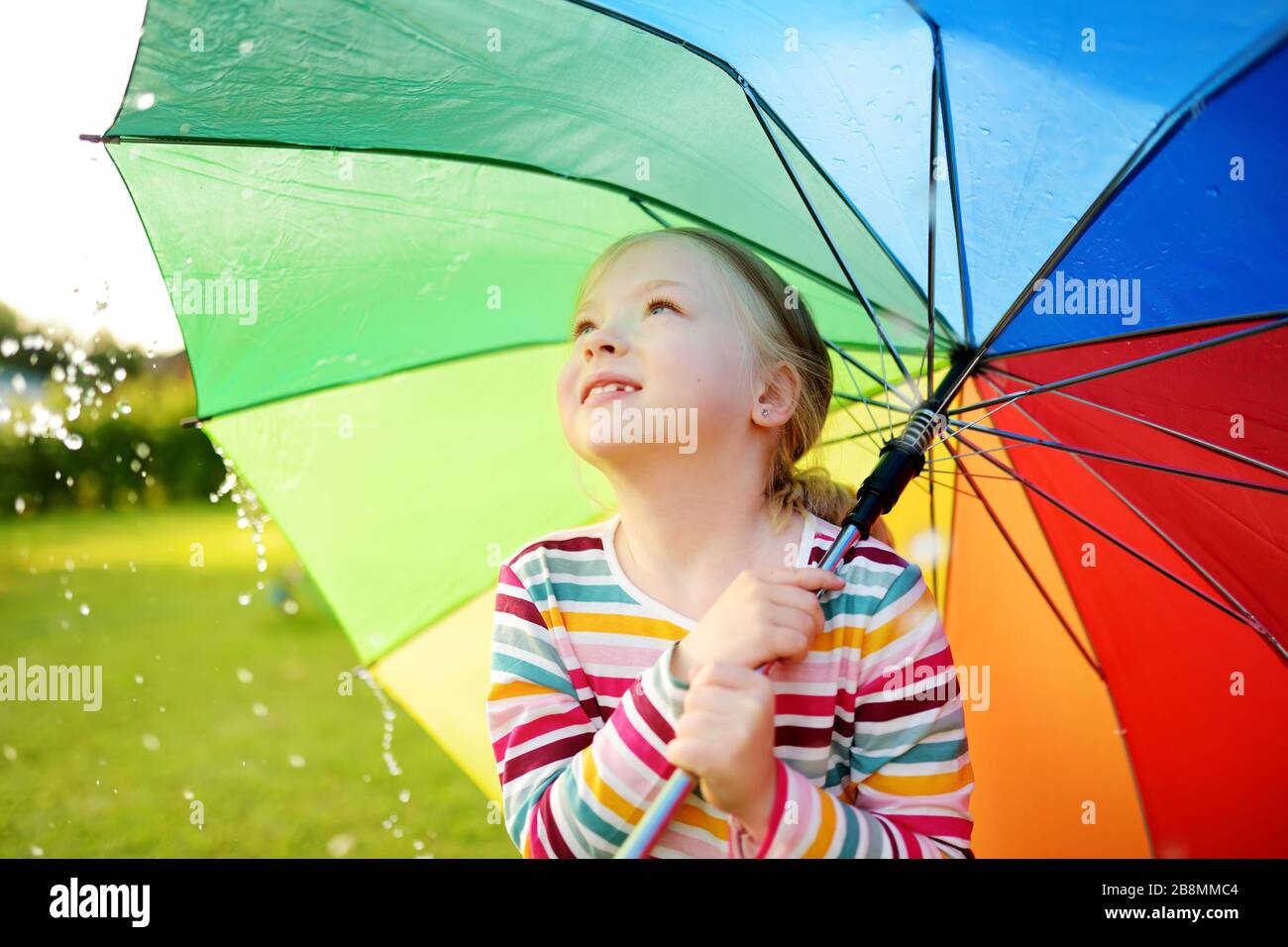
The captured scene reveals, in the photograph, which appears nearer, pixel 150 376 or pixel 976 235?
pixel 976 235

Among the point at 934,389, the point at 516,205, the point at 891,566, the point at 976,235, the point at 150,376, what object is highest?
the point at 150,376

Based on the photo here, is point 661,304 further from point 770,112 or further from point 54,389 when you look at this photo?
point 54,389

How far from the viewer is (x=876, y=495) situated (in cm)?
162

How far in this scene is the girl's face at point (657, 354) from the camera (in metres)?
1.59

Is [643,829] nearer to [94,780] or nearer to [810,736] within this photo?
[810,736]

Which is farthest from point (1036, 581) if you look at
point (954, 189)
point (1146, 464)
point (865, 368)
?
point (954, 189)

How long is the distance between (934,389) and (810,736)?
2.02 ft

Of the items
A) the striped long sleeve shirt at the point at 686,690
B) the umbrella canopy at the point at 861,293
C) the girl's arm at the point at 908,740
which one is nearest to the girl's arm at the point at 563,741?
the striped long sleeve shirt at the point at 686,690

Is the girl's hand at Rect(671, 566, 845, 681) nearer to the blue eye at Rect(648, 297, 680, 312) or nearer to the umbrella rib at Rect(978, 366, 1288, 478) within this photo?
the blue eye at Rect(648, 297, 680, 312)

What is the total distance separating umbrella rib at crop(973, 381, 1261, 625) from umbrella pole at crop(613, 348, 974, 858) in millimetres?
268

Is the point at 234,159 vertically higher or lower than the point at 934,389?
higher

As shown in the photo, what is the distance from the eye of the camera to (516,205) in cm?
195

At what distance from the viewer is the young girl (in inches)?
56.0
